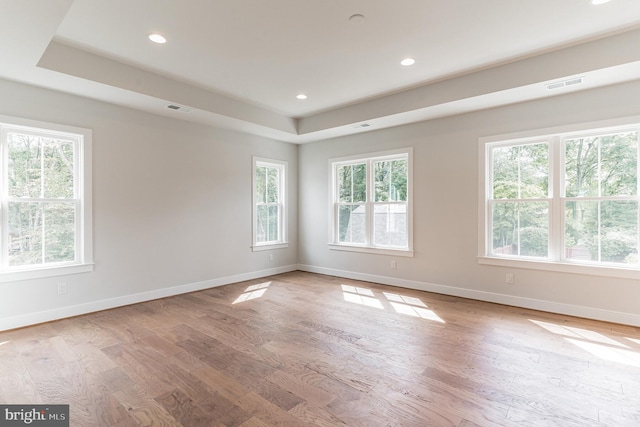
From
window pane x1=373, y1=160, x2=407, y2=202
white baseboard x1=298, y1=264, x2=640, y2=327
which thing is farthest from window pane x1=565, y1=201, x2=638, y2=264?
window pane x1=373, y1=160, x2=407, y2=202

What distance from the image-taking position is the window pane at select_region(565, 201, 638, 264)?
365 centimetres

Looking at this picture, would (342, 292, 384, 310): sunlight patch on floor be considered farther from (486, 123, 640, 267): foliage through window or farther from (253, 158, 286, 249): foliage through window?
(253, 158, 286, 249): foliage through window

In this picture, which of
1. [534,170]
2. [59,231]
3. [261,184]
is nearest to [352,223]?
[261,184]

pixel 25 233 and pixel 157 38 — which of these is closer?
pixel 157 38

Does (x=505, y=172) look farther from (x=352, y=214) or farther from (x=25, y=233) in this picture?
(x=25, y=233)

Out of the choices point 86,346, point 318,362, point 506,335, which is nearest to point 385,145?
point 506,335

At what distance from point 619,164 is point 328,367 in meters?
3.98

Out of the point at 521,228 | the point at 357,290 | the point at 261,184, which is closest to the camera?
the point at 521,228

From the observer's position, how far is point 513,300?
4.30m

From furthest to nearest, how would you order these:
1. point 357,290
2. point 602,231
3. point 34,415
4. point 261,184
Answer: point 261,184 → point 357,290 → point 602,231 → point 34,415

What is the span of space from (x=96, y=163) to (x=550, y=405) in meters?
5.11

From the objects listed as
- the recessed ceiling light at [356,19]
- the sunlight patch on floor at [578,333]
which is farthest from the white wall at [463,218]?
the recessed ceiling light at [356,19]

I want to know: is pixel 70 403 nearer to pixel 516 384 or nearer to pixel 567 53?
pixel 516 384

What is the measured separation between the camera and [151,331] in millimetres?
3432
